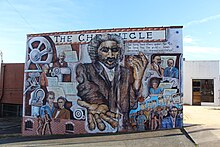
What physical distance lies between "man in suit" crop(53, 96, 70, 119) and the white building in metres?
14.3

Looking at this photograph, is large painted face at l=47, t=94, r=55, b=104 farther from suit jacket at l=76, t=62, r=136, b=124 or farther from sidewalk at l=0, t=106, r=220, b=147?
sidewalk at l=0, t=106, r=220, b=147

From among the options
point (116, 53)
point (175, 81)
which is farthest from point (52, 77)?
point (175, 81)

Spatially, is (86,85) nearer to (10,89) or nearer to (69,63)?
(69,63)

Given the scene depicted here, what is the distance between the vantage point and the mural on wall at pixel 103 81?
11672 mm

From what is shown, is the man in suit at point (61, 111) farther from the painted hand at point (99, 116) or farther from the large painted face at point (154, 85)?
the large painted face at point (154, 85)

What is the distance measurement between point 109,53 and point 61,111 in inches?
151

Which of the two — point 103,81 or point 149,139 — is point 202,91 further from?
point 149,139

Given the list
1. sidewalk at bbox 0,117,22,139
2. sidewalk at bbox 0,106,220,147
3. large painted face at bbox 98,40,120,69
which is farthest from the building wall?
large painted face at bbox 98,40,120,69

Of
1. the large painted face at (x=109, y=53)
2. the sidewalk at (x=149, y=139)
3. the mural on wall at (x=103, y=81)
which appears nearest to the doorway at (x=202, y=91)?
the sidewalk at (x=149, y=139)

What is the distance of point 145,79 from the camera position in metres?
11.9

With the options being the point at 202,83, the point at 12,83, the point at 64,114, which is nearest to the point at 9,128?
the point at 12,83

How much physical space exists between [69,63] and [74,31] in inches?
65.0

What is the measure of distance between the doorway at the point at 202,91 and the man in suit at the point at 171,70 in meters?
13.1

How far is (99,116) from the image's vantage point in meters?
12.3
